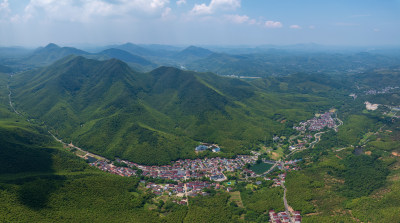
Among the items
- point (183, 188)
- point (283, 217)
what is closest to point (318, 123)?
point (283, 217)

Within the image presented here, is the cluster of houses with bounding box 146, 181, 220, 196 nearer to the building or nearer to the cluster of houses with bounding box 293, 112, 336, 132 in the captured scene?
the building

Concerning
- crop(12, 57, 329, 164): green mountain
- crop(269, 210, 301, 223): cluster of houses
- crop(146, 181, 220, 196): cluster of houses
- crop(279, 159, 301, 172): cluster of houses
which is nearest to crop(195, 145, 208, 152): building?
crop(12, 57, 329, 164): green mountain

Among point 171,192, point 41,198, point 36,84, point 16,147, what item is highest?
point 36,84

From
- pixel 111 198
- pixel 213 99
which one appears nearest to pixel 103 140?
pixel 111 198

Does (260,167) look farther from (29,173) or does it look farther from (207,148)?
(29,173)

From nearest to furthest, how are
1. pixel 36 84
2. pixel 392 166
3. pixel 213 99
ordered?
pixel 392 166, pixel 213 99, pixel 36 84

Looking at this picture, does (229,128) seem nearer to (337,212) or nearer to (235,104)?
(235,104)
